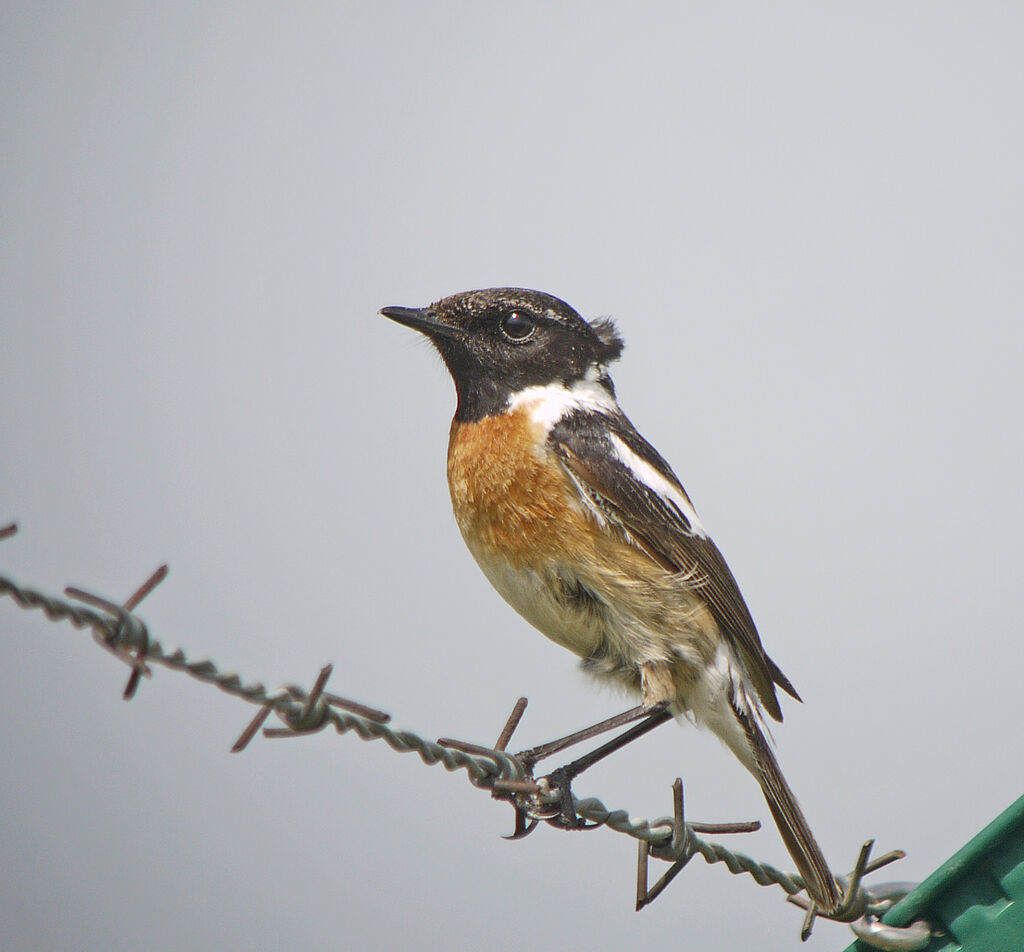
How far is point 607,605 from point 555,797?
3.04 feet

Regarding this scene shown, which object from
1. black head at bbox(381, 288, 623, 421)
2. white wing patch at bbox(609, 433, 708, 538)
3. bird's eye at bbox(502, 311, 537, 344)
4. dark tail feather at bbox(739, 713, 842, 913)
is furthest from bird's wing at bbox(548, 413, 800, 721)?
bird's eye at bbox(502, 311, 537, 344)

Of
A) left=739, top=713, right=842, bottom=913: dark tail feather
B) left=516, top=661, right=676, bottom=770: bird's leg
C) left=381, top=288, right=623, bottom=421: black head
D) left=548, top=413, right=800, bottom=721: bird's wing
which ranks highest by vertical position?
left=381, top=288, right=623, bottom=421: black head

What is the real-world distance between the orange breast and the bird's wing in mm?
100

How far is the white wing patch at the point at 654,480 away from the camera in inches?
189

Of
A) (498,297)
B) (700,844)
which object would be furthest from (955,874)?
(498,297)

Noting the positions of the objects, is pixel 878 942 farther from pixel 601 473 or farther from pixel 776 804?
pixel 601 473

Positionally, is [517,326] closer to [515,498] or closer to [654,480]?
[654,480]

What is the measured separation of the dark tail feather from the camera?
4012 millimetres

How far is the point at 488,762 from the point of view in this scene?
3260mm

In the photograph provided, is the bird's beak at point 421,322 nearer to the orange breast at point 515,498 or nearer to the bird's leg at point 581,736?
the orange breast at point 515,498

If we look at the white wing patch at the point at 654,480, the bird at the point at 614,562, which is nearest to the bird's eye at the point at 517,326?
the bird at the point at 614,562

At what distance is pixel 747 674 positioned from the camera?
4.84 meters

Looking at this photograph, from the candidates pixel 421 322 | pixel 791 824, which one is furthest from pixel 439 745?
pixel 421 322

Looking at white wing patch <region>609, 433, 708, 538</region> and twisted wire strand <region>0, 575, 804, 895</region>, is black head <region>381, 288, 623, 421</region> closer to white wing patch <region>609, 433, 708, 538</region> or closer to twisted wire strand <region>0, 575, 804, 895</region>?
white wing patch <region>609, 433, 708, 538</region>
